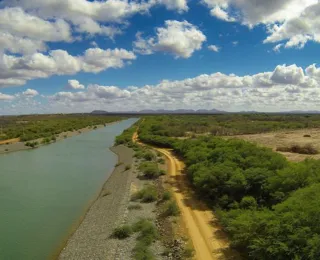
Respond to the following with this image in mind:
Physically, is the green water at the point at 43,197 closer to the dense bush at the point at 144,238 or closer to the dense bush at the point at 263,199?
the dense bush at the point at 144,238

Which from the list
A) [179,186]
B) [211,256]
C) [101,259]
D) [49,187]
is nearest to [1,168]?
[49,187]

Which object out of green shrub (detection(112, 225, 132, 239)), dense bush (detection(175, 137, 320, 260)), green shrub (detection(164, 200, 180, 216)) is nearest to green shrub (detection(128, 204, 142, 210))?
green shrub (detection(164, 200, 180, 216))

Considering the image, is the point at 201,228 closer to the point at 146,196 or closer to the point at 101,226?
the point at 101,226

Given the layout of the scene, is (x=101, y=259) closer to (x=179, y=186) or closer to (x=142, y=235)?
(x=142, y=235)

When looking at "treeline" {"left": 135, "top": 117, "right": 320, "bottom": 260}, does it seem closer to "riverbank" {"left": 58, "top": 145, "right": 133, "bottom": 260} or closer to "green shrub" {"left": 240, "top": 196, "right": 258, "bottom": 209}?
"green shrub" {"left": 240, "top": 196, "right": 258, "bottom": 209}

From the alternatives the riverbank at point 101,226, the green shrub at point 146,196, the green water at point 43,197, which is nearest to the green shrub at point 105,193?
the riverbank at point 101,226

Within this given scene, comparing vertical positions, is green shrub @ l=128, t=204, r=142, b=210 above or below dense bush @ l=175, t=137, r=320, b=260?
below
